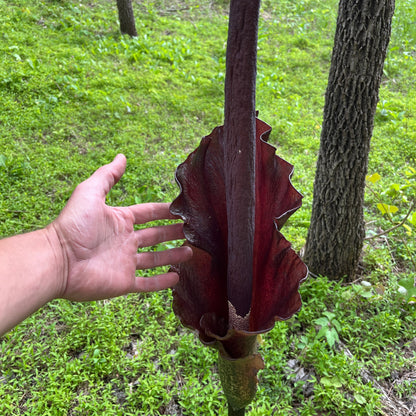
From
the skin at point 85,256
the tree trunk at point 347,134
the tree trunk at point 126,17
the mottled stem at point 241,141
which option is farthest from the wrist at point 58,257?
the tree trunk at point 126,17

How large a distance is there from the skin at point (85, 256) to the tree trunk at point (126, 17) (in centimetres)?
383

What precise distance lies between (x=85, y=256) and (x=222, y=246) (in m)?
0.44

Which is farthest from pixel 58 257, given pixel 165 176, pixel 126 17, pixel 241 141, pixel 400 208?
pixel 126 17

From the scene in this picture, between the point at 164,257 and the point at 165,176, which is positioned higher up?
the point at 164,257

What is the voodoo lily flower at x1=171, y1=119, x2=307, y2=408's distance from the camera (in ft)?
3.44

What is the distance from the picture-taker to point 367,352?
1.88 metres

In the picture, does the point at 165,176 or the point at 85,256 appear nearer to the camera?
the point at 85,256

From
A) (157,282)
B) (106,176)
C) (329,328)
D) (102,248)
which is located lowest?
(329,328)

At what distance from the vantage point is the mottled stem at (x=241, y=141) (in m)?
0.78

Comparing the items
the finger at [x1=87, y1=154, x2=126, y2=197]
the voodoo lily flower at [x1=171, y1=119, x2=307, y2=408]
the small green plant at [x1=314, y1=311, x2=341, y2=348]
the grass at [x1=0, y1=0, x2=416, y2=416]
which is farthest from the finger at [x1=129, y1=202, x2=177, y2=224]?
the small green plant at [x1=314, y1=311, x2=341, y2=348]

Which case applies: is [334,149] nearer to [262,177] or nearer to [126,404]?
[262,177]

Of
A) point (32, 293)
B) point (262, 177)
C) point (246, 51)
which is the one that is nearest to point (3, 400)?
point (32, 293)

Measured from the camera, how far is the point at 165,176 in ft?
9.78

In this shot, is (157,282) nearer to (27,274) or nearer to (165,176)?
(27,274)
